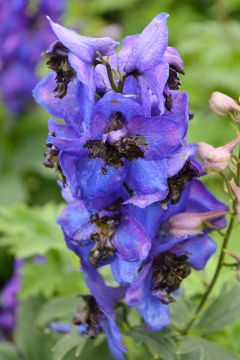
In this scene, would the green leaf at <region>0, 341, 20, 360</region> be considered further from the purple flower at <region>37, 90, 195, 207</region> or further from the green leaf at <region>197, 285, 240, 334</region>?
the purple flower at <region>37, 90, 195, 207</region>

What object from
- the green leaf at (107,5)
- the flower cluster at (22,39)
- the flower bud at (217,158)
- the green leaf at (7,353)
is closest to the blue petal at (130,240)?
the flower bud at (217,158)

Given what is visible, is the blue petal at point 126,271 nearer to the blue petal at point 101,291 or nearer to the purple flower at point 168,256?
the purple flower at point 168,256

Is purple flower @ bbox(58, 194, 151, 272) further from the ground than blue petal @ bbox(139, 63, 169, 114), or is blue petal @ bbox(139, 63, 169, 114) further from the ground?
blue petal @ bbox(139, 63, 169, 114)

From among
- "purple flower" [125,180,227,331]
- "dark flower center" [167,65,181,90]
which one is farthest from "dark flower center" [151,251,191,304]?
"dark flower center" [167,65,181,90]

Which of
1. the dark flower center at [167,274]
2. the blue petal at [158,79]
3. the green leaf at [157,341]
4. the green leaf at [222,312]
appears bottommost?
the green leaf at [222,312]

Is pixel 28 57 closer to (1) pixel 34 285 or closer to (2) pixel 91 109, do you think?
(1) pixel 34 285
